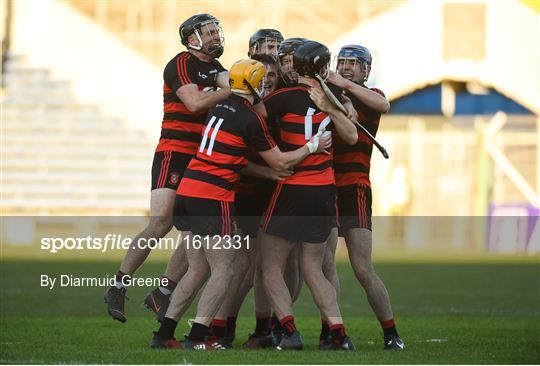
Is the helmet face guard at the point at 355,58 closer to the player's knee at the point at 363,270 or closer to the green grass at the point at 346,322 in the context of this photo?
the player's knee at the point at 363,270

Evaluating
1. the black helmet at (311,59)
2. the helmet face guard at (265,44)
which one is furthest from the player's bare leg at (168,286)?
the black helmet at (311,59)

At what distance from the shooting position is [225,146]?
358 inches

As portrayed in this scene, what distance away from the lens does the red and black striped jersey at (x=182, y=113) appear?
9.84 m

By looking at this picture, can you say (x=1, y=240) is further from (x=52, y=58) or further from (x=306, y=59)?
(x=306, y=59)

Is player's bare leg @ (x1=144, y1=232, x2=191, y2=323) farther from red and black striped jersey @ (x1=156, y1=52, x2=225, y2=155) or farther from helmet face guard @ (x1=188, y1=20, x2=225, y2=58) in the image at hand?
helmet face guard @ (x1=188, y1=20, x2=225, y2=58)

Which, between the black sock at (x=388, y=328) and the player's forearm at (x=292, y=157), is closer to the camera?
the player's forearm at (x=292, y=157)

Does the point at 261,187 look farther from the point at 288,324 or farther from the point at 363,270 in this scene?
the point at 288,324

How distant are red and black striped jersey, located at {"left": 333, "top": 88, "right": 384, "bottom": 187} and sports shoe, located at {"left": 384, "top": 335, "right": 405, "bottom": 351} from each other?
116cm

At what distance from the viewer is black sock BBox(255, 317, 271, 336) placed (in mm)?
9883

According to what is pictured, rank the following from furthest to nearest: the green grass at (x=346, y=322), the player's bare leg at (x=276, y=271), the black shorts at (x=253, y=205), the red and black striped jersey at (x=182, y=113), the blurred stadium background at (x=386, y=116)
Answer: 1. the blurred stadium background at (x=386, y=116)
2. the red and black striped jersey at (x=182, y=113)
3. the black shorts at (x=253, y=205)
4. the player's bare leg at (x=276, y=271)
5. the green grass at (x=346, y=322)

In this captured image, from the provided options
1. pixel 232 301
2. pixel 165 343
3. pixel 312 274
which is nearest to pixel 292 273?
pixel 232 301

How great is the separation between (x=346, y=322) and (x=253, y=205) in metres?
3.01

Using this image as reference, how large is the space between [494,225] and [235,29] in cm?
907

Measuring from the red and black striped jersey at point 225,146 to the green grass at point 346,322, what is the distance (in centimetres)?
115
